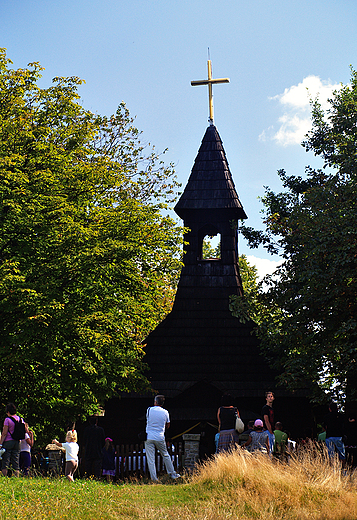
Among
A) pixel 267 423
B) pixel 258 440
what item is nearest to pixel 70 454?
pixel 258 440

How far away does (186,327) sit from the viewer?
17953 mm

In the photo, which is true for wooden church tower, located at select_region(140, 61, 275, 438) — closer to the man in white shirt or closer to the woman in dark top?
the woman in dark top

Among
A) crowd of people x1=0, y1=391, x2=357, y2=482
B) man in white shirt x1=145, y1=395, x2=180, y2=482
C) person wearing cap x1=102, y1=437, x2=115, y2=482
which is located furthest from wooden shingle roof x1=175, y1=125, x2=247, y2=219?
man in white shirt x1=145, y1=395, x2=180, y2=482

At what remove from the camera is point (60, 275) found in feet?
48.7

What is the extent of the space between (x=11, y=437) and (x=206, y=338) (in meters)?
8.00

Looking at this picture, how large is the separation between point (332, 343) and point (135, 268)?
5735 millimetres

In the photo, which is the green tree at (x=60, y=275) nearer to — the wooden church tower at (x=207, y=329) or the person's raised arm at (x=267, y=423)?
the wooden church tower at (x=207, y=329)

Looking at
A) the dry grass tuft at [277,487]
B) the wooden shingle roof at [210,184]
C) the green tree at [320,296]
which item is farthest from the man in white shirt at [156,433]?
the wooden shingle roof at [210,184]

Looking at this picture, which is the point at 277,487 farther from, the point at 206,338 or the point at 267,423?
the point at 206,338

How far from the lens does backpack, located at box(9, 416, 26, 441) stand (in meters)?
10.8

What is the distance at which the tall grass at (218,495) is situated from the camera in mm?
8422

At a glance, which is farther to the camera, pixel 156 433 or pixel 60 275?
pixel 60 275

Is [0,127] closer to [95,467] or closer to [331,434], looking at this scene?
[95,467]

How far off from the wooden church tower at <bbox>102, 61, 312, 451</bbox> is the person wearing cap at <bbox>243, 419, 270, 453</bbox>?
4.93m
